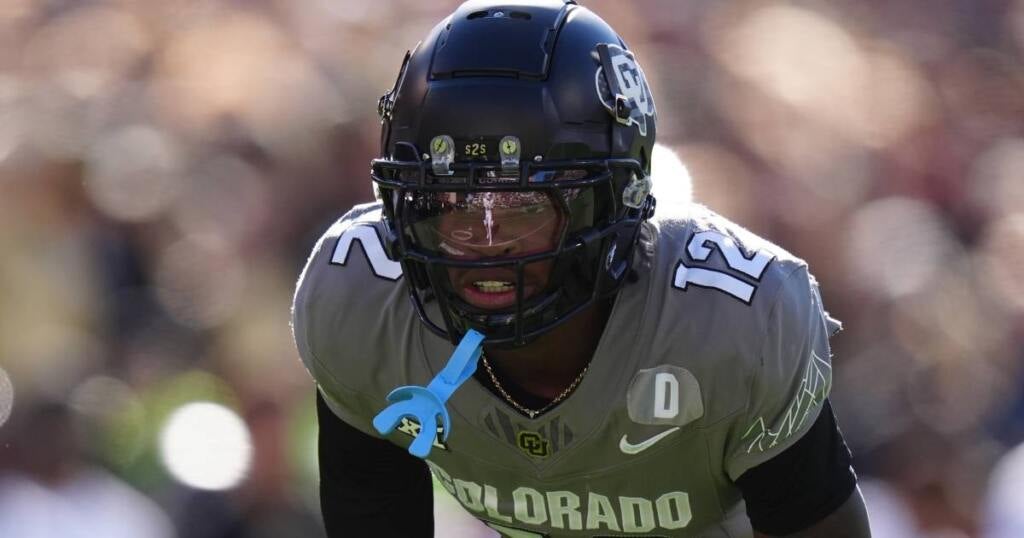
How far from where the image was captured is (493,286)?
5.39 ft

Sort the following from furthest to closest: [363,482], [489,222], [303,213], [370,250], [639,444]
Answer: [303,213], [363,482], [370,250], [639,444], [489,222]

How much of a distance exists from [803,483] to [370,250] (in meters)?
0.71

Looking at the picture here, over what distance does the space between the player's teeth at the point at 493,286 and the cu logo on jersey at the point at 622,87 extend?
0.92 feet

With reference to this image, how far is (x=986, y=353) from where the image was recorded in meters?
3.20

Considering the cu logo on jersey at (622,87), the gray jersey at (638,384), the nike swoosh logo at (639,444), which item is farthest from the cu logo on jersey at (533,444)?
the cu logo on jersey at (622,87)

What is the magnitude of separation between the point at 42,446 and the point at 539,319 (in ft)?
6.16

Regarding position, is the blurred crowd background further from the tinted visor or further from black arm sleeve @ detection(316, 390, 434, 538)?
the tinted visor

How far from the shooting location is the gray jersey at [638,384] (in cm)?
168

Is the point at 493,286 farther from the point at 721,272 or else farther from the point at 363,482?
the point at 363,482

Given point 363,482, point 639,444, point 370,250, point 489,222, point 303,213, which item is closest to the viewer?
point 489,222

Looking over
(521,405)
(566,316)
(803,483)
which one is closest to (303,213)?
(521,405)

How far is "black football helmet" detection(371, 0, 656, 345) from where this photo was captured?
1.61 meters

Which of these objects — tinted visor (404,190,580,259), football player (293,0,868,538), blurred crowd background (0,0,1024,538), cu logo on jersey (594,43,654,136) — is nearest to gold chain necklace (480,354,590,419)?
football player (293,0,868,538)

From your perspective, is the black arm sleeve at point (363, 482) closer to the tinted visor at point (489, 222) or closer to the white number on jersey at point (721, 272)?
the tinted visor at point (489, 222)
